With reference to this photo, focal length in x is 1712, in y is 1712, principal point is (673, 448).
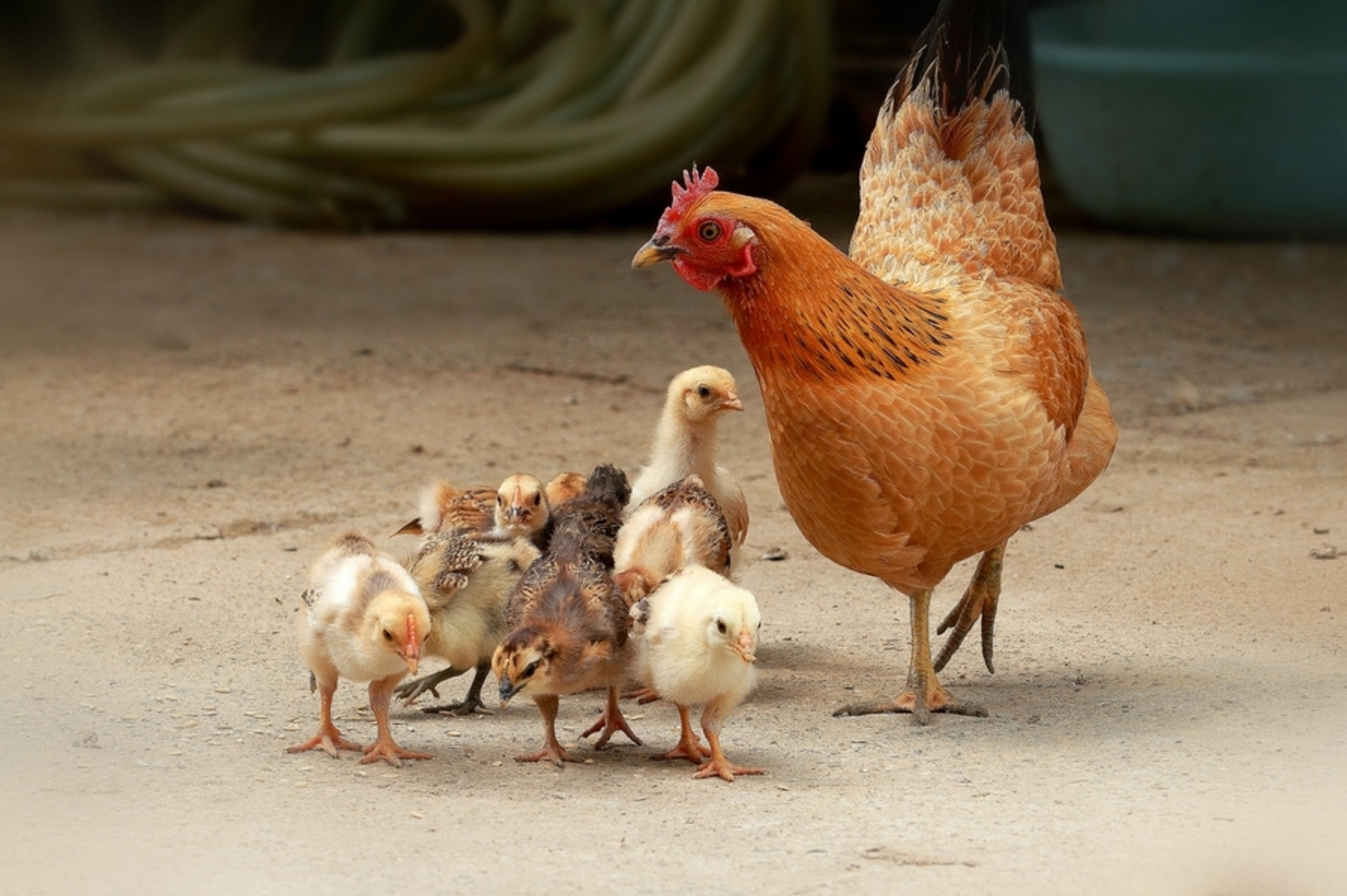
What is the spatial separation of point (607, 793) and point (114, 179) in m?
8.41

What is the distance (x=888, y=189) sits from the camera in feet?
15.0

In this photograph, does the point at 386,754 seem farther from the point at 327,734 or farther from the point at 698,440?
the point at 698,440

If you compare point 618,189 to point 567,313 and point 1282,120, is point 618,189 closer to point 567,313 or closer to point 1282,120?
point 567,313

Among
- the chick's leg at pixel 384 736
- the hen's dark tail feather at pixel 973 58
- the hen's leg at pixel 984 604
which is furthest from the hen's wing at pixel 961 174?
the chick's leg at pixel 384 736

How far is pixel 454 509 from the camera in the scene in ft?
15.2

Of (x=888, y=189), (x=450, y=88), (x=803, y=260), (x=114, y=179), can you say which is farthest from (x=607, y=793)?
(x=114, y=179)

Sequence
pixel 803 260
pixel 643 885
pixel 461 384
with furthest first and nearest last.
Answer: pixel 461 384 → pixel 803 260 → pixel 643 885

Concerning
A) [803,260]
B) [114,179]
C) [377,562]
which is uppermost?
[114,179]

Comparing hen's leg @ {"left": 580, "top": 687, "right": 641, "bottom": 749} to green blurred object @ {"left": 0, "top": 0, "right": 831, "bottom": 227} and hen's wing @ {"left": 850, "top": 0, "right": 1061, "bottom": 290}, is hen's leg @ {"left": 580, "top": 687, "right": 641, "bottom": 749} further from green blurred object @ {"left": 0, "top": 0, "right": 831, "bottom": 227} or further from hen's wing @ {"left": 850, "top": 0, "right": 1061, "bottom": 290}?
green blurred object @ {"left": 0, "top": 0, "right": 831, "bottom": 227}

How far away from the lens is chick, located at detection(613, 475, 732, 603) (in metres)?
4.04

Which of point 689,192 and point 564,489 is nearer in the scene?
point 689,192

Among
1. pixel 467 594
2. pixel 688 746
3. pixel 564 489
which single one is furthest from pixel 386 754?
pixel 564 489

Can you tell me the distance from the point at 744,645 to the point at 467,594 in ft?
2.79

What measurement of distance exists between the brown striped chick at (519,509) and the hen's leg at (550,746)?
63 cm
